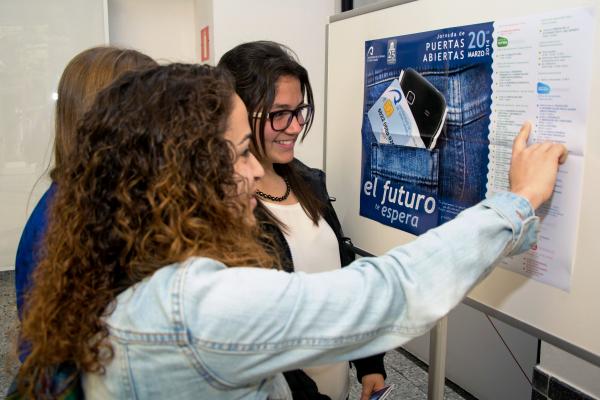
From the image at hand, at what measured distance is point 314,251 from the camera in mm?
1244

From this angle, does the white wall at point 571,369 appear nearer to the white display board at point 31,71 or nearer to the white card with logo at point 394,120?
the white card with logo at point 394,120

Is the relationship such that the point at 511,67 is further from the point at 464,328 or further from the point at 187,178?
the point at 464,328

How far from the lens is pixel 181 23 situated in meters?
3.59

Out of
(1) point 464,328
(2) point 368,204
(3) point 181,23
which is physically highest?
(3) point 181,23

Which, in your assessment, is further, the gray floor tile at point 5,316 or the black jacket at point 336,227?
the gray floor tile at point 5,316

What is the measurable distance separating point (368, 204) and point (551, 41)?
25.9 inches

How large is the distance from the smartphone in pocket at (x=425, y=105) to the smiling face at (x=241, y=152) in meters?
0.53

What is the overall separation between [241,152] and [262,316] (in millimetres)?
257

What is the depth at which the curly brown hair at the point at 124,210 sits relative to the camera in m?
0.63

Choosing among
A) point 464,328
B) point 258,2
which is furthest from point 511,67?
point 258,2

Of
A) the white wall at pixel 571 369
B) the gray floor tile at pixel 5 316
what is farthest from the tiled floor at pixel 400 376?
the white wall at pixel 571 369

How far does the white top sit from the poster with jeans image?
191 mm

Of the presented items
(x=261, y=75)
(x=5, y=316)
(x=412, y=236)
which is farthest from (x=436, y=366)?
(x=5, y=316)

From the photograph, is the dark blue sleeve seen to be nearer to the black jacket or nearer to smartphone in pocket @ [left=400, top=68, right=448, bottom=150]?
the black jacket
